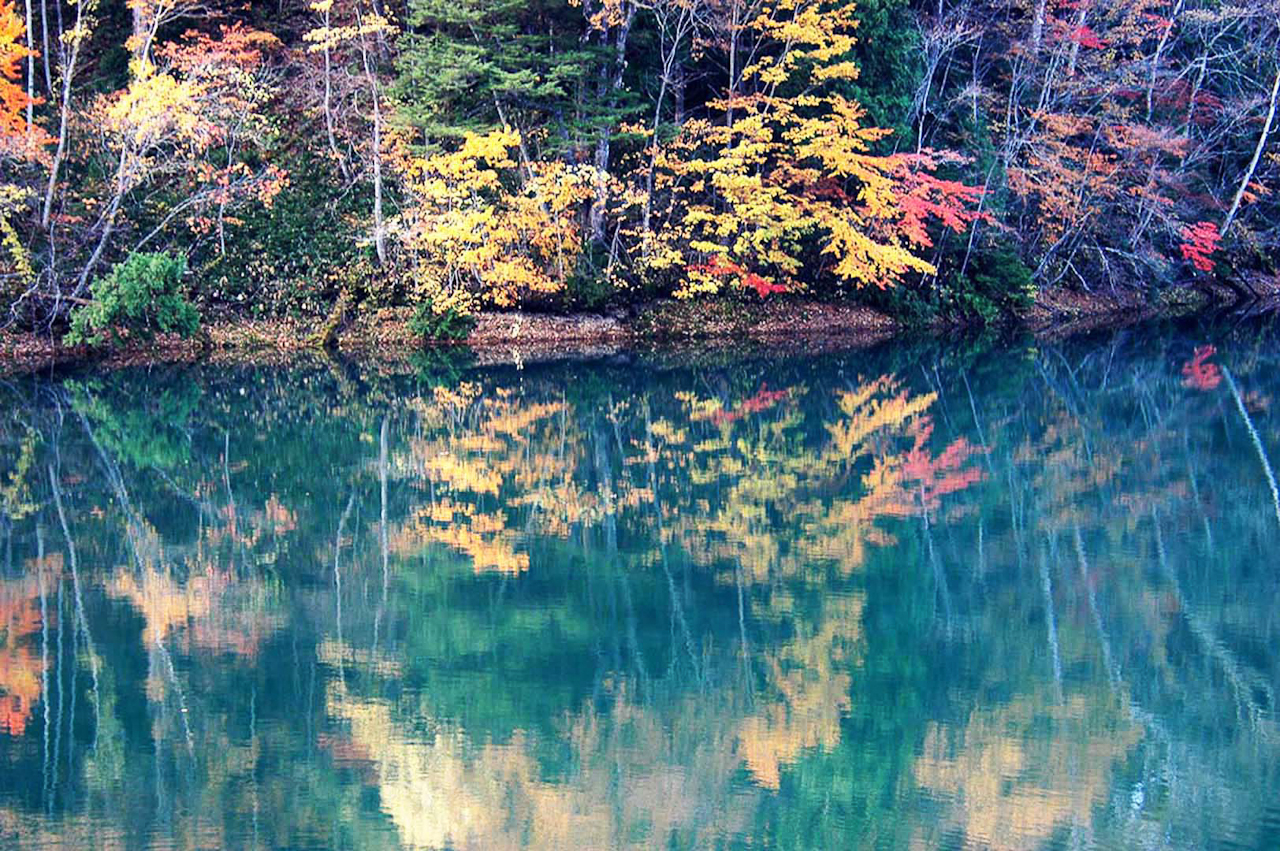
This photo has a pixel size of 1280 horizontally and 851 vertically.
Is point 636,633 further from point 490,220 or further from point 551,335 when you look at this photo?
point 551,335

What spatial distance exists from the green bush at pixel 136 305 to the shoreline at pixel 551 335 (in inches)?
20.3

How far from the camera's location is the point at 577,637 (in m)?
11.1

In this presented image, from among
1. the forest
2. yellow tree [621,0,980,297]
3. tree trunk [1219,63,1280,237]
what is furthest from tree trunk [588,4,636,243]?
tree trunk [1219,63,1280,237]

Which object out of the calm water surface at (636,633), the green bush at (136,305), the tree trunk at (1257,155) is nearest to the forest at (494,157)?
the green bush at (136,305)

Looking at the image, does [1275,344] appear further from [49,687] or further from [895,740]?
[49,687]

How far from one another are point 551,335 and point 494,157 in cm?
413

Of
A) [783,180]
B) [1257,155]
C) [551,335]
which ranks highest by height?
[1257,155]

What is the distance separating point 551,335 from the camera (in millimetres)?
31016

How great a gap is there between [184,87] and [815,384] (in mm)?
13107

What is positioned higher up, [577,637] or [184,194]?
[184,194]

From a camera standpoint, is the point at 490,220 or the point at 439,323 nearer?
the point at 490,220

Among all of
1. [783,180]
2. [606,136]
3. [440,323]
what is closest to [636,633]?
[440,323]

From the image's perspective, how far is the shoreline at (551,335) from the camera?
27844mm

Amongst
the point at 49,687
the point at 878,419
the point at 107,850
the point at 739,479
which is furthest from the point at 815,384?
the point at 107,850
